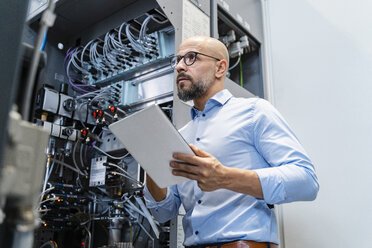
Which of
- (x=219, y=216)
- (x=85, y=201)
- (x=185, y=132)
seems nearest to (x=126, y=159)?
(x=85, y=201)

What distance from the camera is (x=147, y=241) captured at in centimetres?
189

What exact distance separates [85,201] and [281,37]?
1879 millimetres

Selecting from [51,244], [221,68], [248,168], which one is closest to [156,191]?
[248,168]

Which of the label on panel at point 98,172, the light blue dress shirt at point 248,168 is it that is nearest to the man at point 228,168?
the light blue dress shirt at point 248,168

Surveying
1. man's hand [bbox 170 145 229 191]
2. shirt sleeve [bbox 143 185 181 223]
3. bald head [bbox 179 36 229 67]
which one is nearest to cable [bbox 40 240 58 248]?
shirt sleeve [bbox 143 185 181 223]

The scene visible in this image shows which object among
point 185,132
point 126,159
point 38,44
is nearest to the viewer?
point 38,44

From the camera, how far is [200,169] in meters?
0.96

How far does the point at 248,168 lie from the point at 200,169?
0.29 meters

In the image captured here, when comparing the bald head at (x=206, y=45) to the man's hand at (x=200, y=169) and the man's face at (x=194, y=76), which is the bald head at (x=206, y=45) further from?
the man's hand at (x=200, y=169)

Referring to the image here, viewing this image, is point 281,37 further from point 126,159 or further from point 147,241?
point 147,241

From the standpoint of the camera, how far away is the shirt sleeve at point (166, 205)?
133cm

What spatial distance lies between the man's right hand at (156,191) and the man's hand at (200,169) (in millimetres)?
340

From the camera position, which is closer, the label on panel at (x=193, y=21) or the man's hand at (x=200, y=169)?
the man's hand at (x=200, y=169)

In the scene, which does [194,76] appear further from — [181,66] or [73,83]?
[73,83]
